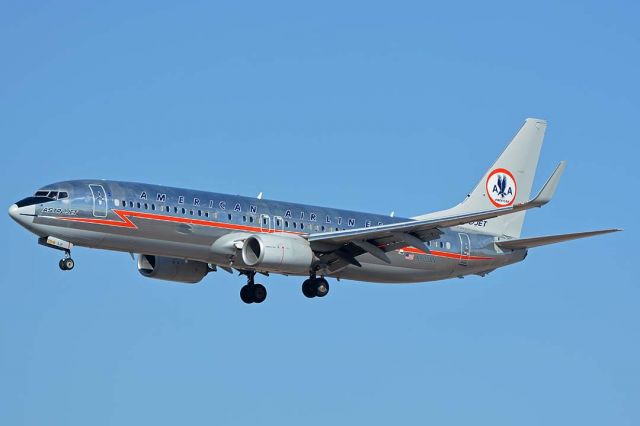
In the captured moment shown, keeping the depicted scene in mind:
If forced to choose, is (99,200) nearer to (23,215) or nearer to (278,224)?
(23,215)

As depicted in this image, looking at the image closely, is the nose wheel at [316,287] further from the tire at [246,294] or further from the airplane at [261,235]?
the tire at [246,294]

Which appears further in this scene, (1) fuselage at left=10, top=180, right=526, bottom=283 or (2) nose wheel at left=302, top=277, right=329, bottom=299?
(2) nose wheel at left=302, top=277, right=329, bottom=299

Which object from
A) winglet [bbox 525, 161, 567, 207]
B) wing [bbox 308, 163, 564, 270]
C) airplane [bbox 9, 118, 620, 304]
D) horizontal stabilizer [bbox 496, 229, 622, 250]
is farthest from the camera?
wing [bbox 308, 163, 564, 270]

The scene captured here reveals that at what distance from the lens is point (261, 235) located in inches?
2270

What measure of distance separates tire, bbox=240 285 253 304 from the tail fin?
1199 cm

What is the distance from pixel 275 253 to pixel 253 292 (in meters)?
5.89

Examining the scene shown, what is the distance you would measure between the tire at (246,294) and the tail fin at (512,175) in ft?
39.3

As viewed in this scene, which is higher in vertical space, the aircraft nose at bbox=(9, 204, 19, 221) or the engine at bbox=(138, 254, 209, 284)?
the engine at bbox=(138, 254, 209, 284)

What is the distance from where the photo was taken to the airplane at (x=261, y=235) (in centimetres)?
5534

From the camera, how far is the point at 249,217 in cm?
5878

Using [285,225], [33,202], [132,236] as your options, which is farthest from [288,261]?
[33,202]

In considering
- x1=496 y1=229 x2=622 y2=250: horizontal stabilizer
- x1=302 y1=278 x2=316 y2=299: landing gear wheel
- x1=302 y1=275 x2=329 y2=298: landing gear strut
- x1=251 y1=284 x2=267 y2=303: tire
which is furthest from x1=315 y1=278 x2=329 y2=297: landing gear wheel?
x1=496 y1=229 x2=622 y2=250: horizontal stabilizer

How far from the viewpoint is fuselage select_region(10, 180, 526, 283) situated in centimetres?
5516

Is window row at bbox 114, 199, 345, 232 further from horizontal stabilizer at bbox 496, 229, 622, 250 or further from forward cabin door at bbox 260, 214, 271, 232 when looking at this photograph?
horizontal stabilizer at bbox 496, 229, 622, 250
